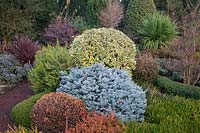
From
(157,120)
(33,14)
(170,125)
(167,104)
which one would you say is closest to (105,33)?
(167,104)

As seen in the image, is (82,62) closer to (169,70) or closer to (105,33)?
(105,33)

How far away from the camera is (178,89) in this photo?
941cm

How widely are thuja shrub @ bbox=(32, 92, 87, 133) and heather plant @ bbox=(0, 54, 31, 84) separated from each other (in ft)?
13.9

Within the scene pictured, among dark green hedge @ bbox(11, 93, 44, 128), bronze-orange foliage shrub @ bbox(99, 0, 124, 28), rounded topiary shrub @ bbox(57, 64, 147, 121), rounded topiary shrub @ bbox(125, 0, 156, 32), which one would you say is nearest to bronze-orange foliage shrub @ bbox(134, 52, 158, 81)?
rounded topiary shrub @ bbox(57, 64, 147, 121)

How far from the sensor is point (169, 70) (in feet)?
37.4

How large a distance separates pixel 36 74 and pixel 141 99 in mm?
2532

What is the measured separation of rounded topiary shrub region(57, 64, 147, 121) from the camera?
7.07 meters

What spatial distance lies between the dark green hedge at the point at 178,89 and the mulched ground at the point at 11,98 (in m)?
3.25

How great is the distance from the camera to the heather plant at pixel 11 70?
34.9 feet

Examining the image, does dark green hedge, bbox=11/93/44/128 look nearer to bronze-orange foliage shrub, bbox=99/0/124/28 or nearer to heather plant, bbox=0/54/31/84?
heather plant, bbox=0/54/31/84

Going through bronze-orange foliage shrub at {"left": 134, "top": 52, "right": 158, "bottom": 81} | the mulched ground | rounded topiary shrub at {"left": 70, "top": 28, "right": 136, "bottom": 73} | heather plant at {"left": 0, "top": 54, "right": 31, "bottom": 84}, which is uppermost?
rounded topiary shrub at {"left": 70, "top": 28, "right": 136, "bottom": 73}

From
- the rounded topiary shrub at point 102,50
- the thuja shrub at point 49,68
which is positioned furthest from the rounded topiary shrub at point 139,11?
the thuja shrub at point 49,68

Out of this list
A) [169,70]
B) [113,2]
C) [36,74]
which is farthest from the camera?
[113,2]

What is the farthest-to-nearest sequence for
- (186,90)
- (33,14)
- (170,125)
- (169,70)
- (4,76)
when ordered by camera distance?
(33,14) < (169,70) < (4,76) < (186,90) < (170,125)
